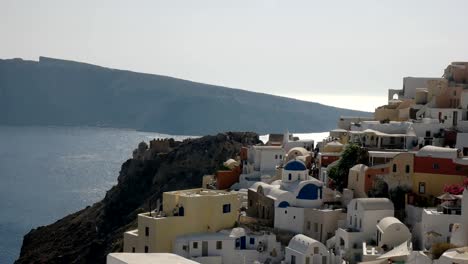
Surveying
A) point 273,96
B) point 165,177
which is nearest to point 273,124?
point 273,96

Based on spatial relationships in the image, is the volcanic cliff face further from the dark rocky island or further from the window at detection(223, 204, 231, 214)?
the dark rocky island

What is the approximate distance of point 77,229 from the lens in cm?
5000

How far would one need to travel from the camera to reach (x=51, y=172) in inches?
3880

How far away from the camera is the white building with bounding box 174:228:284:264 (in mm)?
25703

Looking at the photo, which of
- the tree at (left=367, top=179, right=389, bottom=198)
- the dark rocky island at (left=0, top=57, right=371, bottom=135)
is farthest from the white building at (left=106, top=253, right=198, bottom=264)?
the dark rocky island at (left=0, top=57, right=371, bottom=135)

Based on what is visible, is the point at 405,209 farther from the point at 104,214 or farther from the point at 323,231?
the point at 104,214

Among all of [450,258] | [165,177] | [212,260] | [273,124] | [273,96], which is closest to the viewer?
[450,258]

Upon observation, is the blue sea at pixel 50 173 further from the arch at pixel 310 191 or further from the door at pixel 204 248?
the arch at pixel 310 191

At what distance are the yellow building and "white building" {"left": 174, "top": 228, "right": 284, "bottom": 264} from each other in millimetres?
301

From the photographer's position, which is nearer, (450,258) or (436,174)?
(450,258)

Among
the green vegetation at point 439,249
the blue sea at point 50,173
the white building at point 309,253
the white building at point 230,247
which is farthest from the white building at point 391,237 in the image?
the blue sea at point 50,173

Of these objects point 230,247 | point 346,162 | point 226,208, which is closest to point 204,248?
point 230,247

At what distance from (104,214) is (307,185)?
24.7m

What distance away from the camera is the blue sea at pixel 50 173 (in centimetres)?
6569
